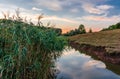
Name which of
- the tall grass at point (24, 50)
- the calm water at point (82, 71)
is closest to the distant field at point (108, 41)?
the calm water at point (82, 71)

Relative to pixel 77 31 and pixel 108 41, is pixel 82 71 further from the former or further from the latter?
pixel 77 31

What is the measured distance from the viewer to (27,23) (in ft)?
43.2

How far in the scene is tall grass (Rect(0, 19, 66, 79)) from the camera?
11.0 m

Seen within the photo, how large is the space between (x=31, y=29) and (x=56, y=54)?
282 cm

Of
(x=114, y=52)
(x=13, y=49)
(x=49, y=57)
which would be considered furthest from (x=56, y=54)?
(x=114, y=52)

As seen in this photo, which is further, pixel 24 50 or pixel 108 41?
pixel 108 41

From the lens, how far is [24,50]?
1116 cm

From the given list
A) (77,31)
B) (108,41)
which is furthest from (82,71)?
(77,31)

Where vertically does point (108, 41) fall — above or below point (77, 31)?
above

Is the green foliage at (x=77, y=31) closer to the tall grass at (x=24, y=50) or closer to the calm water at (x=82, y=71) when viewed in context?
the calm water at (x=82, y=71)

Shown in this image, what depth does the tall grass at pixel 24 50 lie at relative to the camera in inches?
434

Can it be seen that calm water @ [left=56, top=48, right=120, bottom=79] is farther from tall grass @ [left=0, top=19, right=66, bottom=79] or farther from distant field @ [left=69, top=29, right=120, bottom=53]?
distant field @ [left=69, top=29, right=120, bottom=53]

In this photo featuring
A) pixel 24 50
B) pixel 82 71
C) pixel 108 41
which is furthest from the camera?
pixel 108 41

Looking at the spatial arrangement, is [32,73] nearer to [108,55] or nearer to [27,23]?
[27,23]
